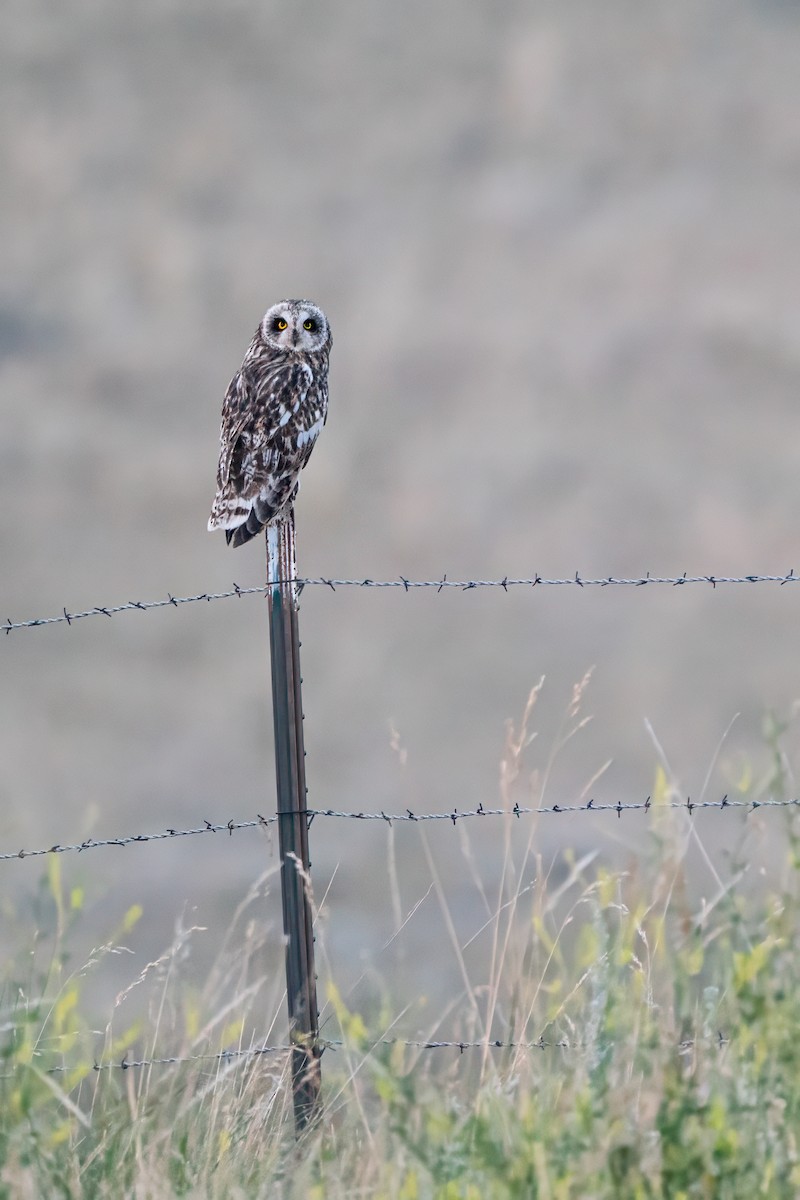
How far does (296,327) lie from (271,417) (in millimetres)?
836

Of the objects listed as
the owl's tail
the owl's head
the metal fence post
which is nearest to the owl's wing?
the owl's tail

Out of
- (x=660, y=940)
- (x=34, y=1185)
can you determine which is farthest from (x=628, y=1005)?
(x=34, y=1185)

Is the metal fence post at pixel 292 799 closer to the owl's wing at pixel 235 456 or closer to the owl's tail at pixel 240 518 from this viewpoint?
the owl's tail at pixel 240 518

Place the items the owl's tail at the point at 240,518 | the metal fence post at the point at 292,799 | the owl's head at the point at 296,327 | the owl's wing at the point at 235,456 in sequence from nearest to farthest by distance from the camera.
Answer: the metal fence post at the point at 292,799
the owl's tail at the point at 240,518
the owl's wing at the point at 235,456
the owl's head at the point at 296,327

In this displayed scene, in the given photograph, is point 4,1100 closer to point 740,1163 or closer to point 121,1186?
point 121,1186

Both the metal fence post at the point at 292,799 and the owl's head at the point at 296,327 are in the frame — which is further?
the owl's head at the point at 296,327

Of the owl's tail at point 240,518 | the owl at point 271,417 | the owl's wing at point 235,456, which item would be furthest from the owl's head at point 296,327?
the owl's tail at point 240,518

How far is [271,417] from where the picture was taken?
5.93 metres

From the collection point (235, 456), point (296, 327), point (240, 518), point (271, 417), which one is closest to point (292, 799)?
point (240, 518)

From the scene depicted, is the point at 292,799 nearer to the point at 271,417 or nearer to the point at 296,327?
the point at 271,417

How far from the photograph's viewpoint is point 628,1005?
2.29 metres

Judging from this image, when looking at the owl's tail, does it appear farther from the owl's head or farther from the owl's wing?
the owl's head

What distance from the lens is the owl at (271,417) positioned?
5449 mm

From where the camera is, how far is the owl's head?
657 centimetres
